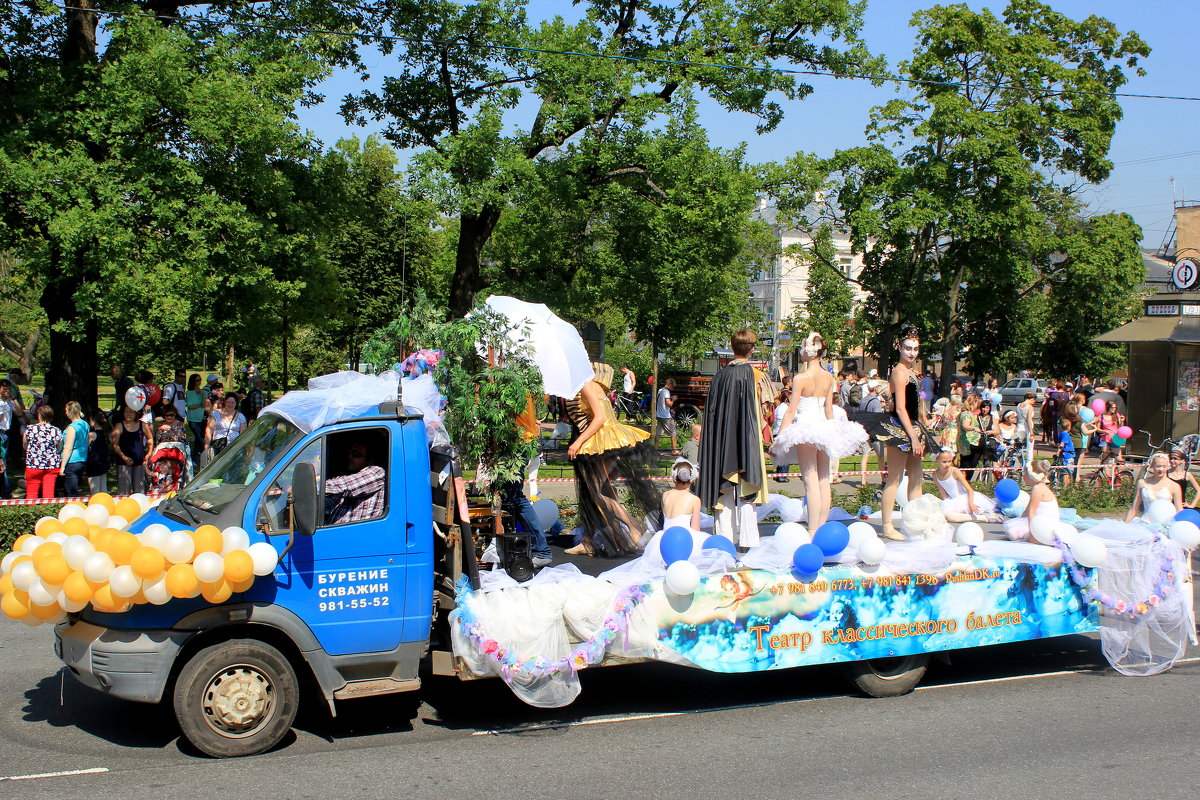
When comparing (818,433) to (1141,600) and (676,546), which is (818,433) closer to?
(676,546)

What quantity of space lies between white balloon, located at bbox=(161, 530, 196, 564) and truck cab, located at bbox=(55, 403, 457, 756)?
0.31 meters

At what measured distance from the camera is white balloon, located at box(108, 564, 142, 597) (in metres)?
5.49

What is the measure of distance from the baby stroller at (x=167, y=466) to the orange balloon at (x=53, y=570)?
8817 millimetres

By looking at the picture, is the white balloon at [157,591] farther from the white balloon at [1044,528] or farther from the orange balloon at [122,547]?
the white balloon at [1044,528]

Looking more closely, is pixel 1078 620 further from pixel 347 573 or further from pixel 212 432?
pixel 212 432

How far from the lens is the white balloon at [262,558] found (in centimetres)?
559

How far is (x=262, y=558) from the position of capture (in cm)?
560

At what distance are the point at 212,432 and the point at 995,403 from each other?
46.8 feet

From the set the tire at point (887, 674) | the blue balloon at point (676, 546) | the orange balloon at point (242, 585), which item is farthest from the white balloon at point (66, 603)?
the tire at point (887, 674)

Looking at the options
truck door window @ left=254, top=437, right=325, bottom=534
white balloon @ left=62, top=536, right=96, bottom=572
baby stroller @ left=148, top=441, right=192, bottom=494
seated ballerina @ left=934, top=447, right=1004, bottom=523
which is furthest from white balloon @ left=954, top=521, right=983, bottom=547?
baby stroller @ left=148, top=441, right=192, bottom=494

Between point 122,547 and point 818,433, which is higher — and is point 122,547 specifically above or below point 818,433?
below

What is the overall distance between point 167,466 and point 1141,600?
39.4ft

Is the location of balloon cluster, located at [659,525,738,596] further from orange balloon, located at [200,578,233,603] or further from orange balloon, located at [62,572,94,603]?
orange balloon, located at [62,572,94,603]

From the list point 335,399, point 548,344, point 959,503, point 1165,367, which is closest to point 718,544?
point 548,344
